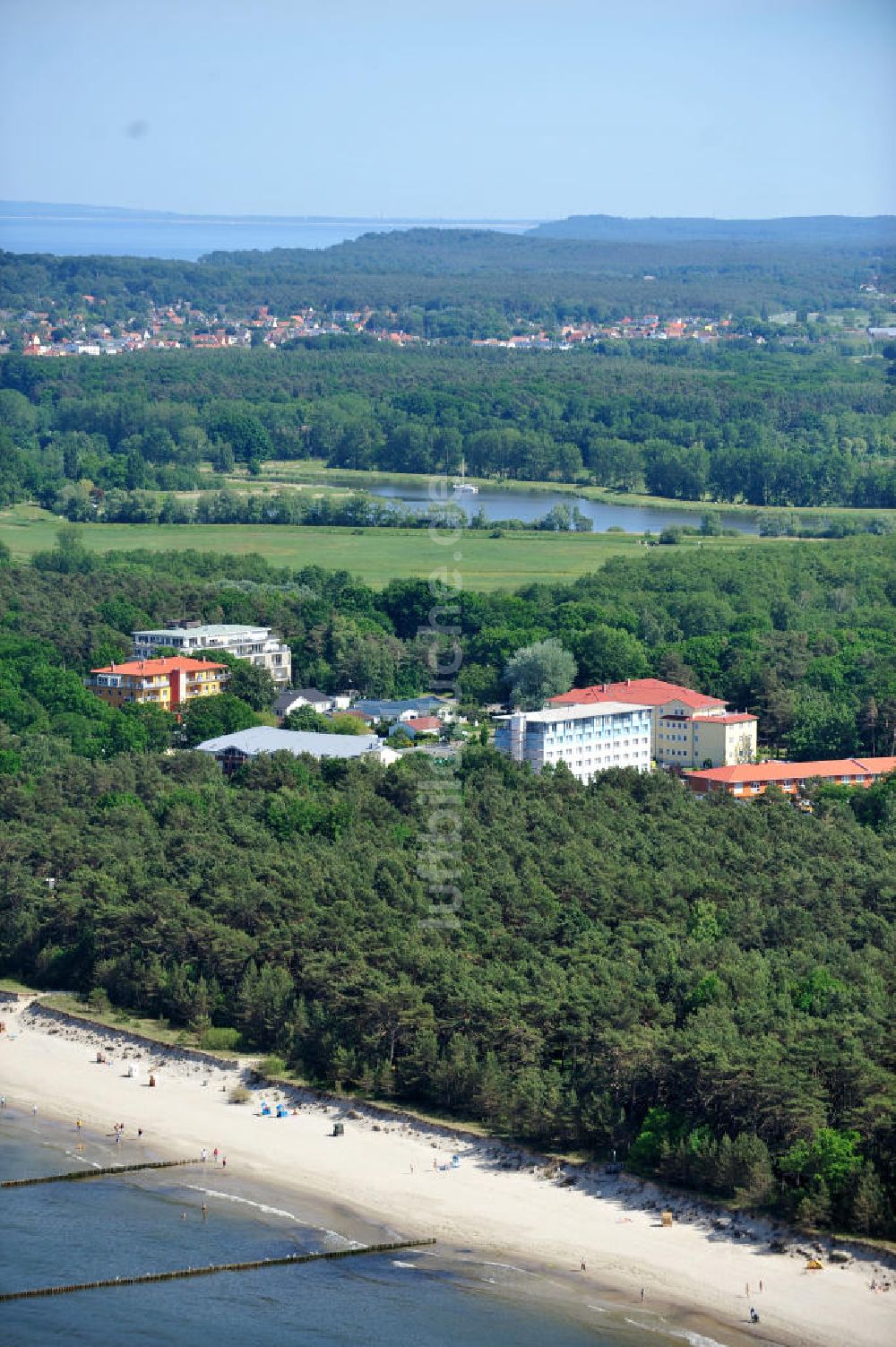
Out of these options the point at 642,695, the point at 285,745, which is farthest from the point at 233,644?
the point at 642,695

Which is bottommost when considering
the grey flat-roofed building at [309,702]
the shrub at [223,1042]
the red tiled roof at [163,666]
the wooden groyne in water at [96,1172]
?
the wooden groyne in water at [96,1172]

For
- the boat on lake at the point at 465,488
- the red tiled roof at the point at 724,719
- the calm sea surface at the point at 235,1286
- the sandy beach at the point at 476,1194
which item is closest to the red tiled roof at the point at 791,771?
the red tiled roof at the point at 724,719

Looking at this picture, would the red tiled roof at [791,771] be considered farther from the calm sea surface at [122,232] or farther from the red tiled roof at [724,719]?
the calm sea surface at [122,232]

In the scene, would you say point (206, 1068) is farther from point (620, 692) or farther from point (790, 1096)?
point (620, 692)

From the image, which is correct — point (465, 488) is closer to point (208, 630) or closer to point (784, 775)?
point (208, 630)

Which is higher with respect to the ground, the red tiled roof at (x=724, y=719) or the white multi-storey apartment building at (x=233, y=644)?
the white multi-storey apartment building at (x=233, y=644)

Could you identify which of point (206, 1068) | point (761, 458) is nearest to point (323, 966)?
point (206, 1068)
